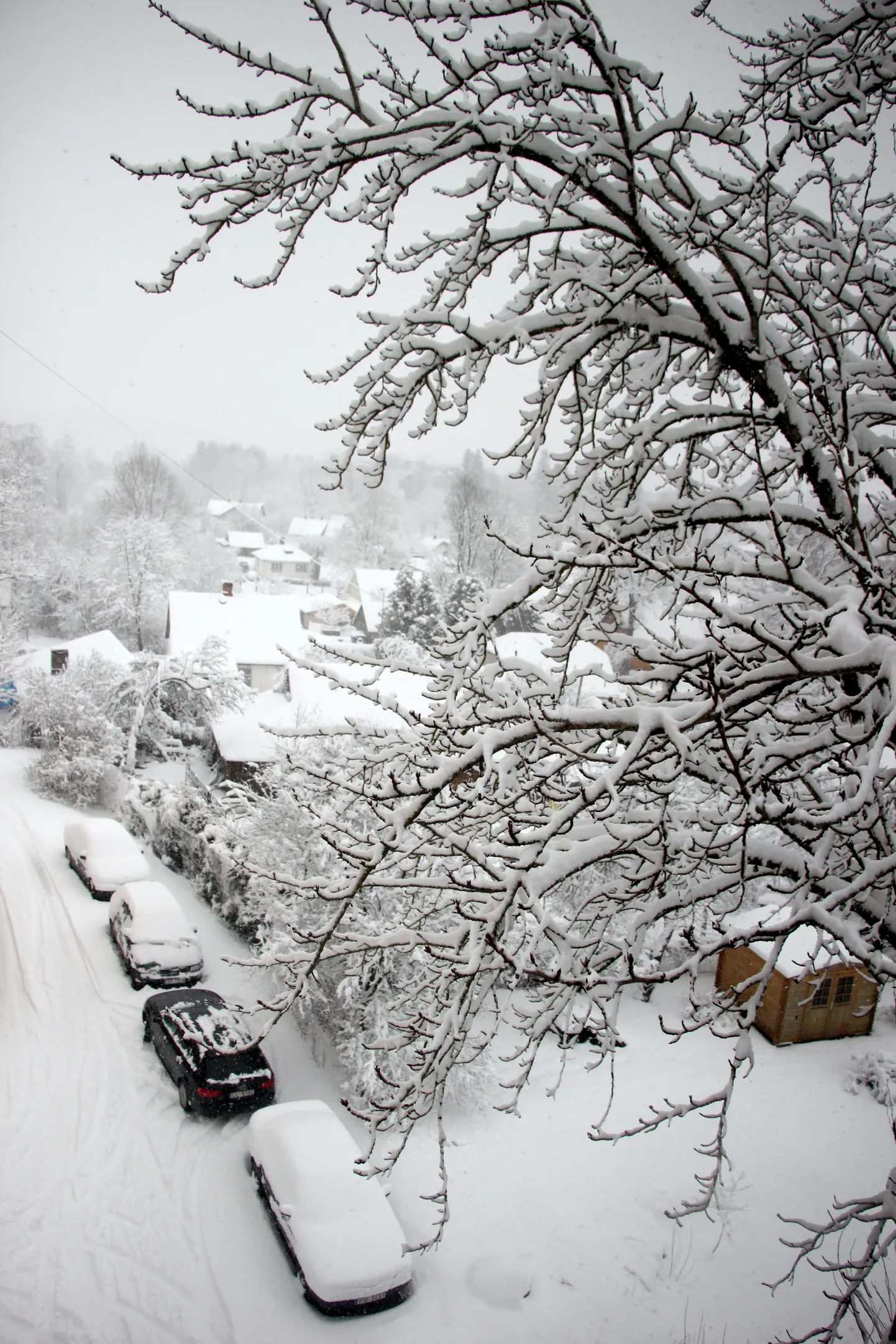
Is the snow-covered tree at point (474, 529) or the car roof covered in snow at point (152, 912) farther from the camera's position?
the snow-covered tree at point (474, 529)

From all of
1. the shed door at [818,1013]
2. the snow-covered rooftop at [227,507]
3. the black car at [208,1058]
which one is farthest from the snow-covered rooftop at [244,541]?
the shed door at [818,1013]

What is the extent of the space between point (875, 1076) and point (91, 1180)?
11259mm

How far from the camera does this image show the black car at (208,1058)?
9.08m

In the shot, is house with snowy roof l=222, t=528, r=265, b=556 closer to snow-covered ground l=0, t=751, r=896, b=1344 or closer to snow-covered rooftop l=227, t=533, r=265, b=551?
snow-covered rooftop l=227, t=533, r=265, b=551

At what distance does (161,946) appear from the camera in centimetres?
1223

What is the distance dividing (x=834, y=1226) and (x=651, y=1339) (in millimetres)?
5414

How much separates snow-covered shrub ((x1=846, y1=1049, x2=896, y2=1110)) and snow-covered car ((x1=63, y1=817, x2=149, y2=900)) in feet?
43.7

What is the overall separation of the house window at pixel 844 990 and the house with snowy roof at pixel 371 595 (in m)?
26.7

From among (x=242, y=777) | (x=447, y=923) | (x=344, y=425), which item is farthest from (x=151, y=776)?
(x=344, y=425)

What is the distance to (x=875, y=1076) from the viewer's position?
38.5 feet

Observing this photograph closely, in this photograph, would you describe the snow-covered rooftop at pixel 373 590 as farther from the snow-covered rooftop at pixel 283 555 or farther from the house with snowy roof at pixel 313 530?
the house with snowy roof at pixel 313 530

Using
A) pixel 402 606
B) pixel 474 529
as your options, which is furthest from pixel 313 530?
pixel 402 606

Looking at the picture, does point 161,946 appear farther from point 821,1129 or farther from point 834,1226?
point 834,1226

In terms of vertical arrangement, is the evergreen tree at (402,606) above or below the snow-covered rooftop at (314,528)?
below
